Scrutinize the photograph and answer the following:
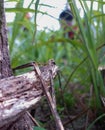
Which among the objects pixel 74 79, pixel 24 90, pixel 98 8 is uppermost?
pixel 98 8

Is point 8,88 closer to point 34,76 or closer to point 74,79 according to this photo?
point 34,76

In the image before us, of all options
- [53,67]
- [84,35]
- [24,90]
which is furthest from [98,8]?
[24,90]

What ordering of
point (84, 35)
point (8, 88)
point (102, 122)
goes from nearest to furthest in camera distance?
1. point (8, 88)
2. point (84, 35)
3. point (102, 122)

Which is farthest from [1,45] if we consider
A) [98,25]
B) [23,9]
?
[98,25]

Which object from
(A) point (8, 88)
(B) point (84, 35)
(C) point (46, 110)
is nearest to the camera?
(A) point (8, 88)

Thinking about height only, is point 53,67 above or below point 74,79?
above

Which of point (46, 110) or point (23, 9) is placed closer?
point (23, 9)

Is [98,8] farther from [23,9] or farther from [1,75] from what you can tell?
[1,75]
